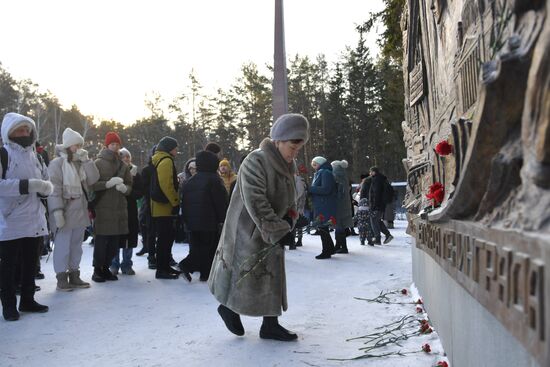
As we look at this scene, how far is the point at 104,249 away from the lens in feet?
20.5

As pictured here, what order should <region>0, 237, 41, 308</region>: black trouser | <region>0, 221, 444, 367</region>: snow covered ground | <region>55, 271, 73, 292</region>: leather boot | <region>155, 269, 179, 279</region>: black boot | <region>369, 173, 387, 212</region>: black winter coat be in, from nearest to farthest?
<region>0, 221, 444, 367</region>: snow covered ground < <region>0, 237, 41, 308</region>: black trouser < <region>55, 271, 73, 292</region>: leather boot < <region>155, 269, 179, 279</region>: black boot < <region>369, 173, 387, 212</region>: black winter coat

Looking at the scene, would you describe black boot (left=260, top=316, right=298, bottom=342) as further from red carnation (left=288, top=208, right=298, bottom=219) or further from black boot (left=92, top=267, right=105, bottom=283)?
black boot (left=92, top=267, right=105, bottom=283)

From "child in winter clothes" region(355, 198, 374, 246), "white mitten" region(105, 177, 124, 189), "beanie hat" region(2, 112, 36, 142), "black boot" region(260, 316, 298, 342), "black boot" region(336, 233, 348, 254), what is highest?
"beanie hat" region(2, 112, 36, 142)

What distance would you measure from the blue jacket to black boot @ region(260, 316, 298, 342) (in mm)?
4891

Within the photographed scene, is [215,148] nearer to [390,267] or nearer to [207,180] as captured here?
[207,180]

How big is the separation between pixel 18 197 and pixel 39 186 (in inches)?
7.9

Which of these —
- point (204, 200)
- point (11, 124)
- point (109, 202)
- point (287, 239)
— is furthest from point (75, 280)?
point (287, 239)

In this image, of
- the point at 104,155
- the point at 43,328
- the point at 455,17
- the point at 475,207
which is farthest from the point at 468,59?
the point at 104,155

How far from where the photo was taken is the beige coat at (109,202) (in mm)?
6191

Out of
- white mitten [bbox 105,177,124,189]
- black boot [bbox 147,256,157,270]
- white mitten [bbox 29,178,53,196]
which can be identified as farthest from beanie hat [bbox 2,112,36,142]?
black boot [bbox 147,256,157,270]

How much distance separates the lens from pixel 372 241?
10.6 m

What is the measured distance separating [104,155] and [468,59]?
15.2 feet

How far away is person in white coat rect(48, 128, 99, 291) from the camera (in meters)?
5.67

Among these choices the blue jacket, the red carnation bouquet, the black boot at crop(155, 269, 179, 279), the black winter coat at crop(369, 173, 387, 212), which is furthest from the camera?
the black winter coat at crop(369, 173, 387, 212)
